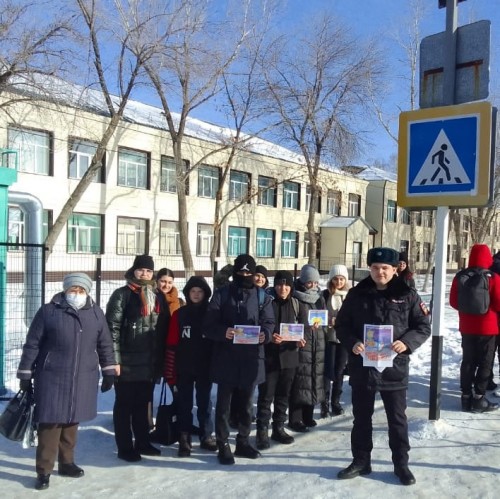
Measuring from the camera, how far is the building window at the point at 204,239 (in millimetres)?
31656

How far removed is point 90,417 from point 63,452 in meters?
0.37

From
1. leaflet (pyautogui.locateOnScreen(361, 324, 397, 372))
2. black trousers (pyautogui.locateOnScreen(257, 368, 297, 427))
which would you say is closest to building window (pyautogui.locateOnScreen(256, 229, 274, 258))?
black trousers (pyautogui.locateOnScreen(257, 368, 297, 427))

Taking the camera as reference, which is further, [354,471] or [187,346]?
[187,346]

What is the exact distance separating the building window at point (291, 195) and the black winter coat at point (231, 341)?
108 feet

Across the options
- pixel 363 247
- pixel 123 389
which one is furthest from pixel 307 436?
pixel 363 247

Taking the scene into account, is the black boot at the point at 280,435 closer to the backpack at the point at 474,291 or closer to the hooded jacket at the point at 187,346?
the hooded jacket at the point at 187,346

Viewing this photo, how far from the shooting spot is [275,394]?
17.4 feet

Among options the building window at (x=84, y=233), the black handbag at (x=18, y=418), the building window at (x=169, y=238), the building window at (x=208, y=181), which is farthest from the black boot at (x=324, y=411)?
the building window at (x=208, y=181)

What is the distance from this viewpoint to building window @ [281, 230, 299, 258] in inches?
1485

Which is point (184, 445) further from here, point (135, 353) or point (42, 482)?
point (42, 482)

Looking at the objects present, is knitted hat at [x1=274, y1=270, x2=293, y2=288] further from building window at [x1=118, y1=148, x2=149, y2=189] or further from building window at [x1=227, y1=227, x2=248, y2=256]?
building window at [x1=227, y1=227, x2=248, y2=256]

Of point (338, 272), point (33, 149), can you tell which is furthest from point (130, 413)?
point (33, 149)

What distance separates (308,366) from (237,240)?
28797mm

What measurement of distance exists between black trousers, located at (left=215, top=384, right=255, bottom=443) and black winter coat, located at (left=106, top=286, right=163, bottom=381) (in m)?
0.67
